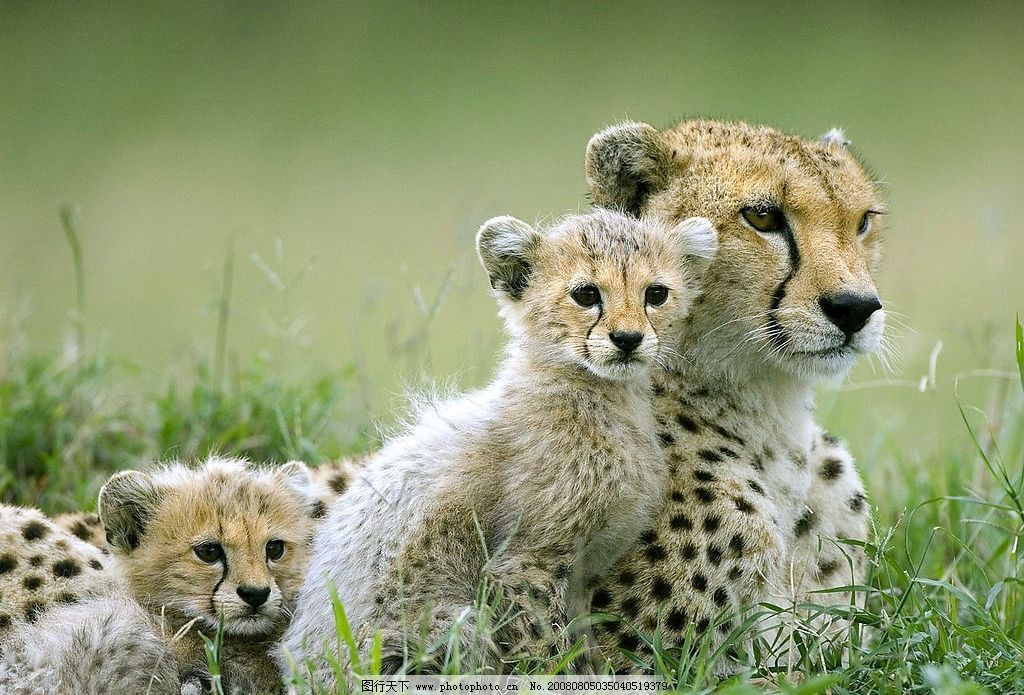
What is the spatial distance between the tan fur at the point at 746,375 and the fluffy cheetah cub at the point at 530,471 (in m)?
0.13

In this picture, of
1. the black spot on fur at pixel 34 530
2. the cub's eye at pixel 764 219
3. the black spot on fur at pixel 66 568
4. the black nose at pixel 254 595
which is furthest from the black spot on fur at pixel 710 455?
the black spot on fur at pixel 34 530

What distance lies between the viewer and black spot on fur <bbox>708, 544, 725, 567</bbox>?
3.57 m

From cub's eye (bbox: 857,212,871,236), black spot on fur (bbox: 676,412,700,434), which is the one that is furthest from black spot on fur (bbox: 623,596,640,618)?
cub's eye (bbox: 857,212,871,236)

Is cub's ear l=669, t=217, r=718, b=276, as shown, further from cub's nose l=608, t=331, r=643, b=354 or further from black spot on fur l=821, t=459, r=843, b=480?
black spot on fur l=821, t=459, r=843, b=480

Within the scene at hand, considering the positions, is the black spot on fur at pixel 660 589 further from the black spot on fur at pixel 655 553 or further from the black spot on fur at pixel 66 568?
the black spot on fur at pixel 66 568

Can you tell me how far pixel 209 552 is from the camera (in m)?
3.63

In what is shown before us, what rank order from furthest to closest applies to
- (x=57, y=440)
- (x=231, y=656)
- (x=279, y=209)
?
(x=279, y=209) → (x=57, y=440) → (x=231, y=656)

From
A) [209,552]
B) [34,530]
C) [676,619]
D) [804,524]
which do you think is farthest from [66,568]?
[804,524]

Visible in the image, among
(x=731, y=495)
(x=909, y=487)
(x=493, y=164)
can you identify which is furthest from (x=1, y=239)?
(x=731, y=495)

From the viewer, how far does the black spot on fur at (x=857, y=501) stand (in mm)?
4035

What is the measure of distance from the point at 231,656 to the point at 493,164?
10908mm

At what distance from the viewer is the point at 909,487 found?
538 cm

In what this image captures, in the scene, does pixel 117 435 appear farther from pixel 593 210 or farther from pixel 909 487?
pixel 909 487

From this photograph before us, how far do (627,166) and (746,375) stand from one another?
2.18ft
